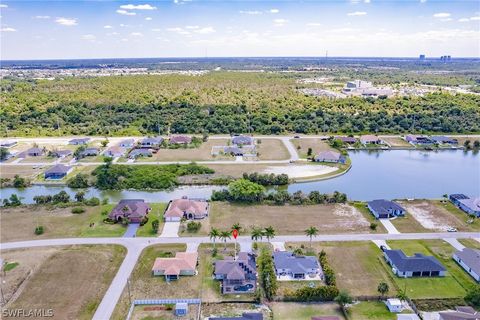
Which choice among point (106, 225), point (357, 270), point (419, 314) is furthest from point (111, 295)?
point (419, 314)

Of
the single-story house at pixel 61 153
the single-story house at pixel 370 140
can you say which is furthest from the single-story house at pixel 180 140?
the single-story house at pixel 370 140

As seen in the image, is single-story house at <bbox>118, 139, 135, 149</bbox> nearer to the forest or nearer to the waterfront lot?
the forest

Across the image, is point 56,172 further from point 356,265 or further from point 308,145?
point 356,265

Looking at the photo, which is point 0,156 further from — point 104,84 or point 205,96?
point 104,84

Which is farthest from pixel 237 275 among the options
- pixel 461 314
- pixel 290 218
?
pixel 461 314

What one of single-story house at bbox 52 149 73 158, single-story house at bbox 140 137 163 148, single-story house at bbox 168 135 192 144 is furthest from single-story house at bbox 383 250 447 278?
single-story house at bbox 52 149 73 158

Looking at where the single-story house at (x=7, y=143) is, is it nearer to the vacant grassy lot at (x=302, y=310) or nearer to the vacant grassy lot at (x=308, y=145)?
the vacant grassy lot at (x=308, y=145)

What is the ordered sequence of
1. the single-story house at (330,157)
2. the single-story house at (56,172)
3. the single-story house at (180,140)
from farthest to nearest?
the single-story house at (180,140), the single-story house at (330,157), the single-story house at (56,172)
